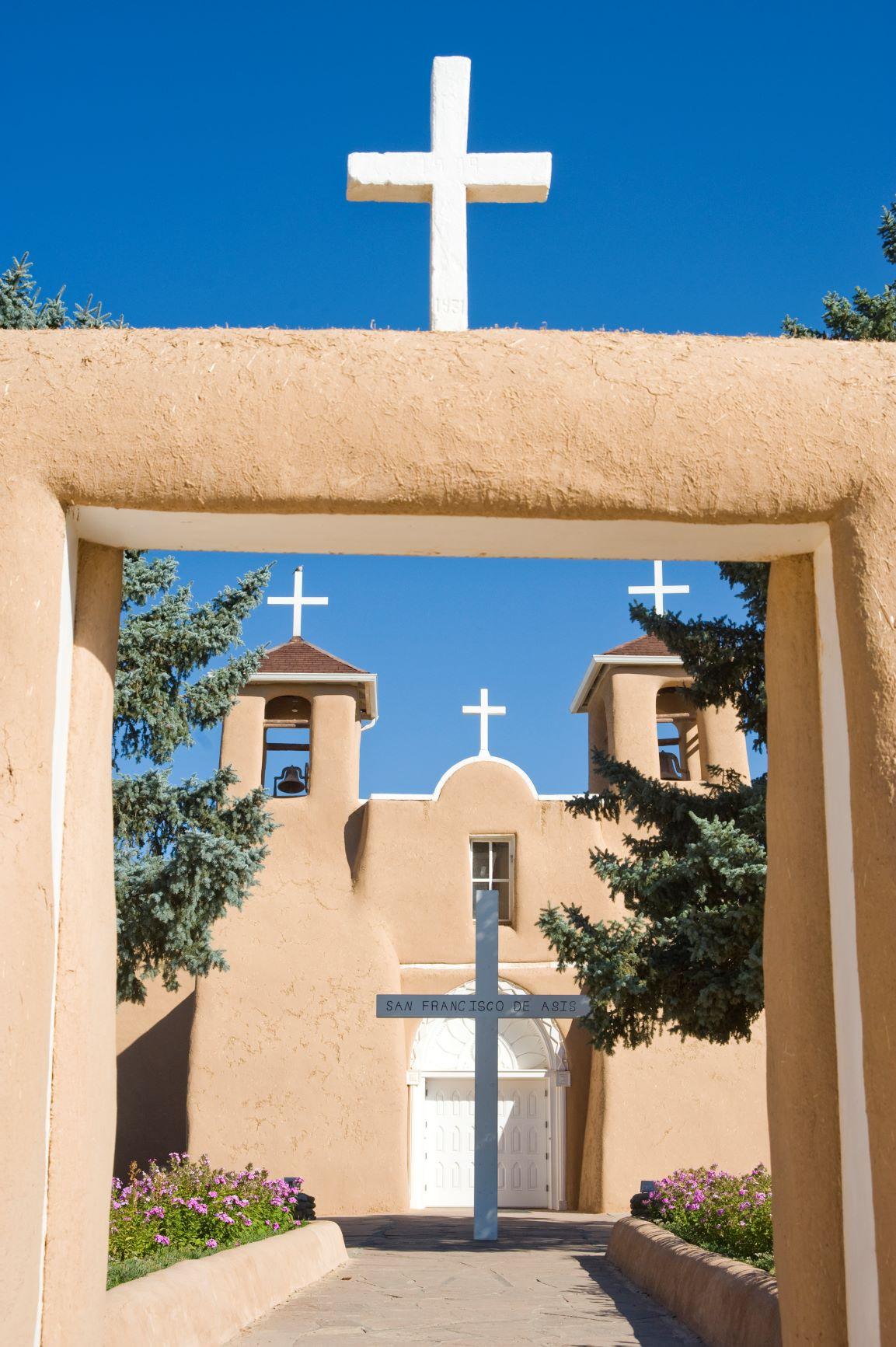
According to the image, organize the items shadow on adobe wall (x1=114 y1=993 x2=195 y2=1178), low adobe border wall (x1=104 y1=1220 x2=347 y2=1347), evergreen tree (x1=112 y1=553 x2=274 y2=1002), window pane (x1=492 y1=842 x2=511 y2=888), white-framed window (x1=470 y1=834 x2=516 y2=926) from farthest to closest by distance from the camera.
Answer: window pane (x1=492 y1=842 x2=511 y2=888) → white-framed window (x1=470 y1=834 x2=516 y2=926) → shadow on adobe wall (x1=114 y1=993 x2=195 y2=1178) → evergreen tree (x1=112 y1=553 x2=274 y2=1002) → low adobe border wall (x1=104 y1=1220 x2=347 y2=1347)

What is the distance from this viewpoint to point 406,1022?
709 inches

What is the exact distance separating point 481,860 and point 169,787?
8756 mm

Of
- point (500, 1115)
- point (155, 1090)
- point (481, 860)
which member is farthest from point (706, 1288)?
point (155, 1090)

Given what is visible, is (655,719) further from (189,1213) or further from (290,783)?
(189,1213)

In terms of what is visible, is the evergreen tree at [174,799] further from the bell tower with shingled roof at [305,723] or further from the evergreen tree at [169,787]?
the bell tower with shingled roof at [305,723]

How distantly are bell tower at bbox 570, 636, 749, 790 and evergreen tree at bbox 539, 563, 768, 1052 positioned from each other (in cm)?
616

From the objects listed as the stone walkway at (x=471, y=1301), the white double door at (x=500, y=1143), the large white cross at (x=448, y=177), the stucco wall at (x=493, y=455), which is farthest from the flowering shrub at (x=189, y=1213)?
the white double door at (x=500, y=1143)

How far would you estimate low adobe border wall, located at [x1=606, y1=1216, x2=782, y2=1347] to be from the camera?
19.9 feet

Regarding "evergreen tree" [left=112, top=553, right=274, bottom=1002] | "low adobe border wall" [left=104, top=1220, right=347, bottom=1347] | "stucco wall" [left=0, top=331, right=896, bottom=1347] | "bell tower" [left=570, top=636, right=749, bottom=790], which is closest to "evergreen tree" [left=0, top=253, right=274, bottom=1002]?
"evergreen tree" [left=112, top=553, right=274, bottom=1002]

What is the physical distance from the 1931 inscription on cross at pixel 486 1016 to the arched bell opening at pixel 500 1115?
14.7 ft

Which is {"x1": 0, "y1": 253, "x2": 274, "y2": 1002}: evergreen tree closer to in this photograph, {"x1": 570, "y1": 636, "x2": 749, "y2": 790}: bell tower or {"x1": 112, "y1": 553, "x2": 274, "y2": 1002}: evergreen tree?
{"x1": 112, "y1": 553, "x2": 274, "y2": 1002}: evergreen tree

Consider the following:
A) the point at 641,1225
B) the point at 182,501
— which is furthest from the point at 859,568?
the point at 641,1225

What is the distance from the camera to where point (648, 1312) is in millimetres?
7980

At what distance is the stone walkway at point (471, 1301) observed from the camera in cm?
696
